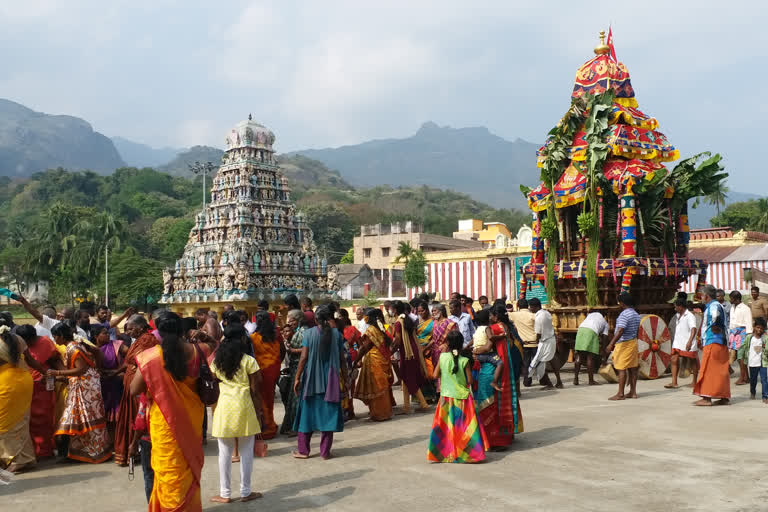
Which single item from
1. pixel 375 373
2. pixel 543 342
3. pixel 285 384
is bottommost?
pixel 285 384

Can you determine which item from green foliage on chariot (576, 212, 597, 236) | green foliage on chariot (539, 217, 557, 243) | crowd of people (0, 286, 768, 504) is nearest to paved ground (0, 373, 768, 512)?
crowd of people (0, 286, 768, 504)

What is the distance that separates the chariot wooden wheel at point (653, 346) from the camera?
13047 mm

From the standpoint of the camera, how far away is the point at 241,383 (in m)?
6.32

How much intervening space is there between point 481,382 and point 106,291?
45428mm

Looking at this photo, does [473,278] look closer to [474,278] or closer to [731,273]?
[474,278]

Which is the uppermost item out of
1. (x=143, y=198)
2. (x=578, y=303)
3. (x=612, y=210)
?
(x=143, y=198)

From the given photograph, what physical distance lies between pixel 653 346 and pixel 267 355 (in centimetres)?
798

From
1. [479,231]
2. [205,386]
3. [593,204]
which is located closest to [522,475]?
[205,386]

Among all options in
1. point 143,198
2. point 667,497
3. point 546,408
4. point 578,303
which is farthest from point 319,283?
point 143,198

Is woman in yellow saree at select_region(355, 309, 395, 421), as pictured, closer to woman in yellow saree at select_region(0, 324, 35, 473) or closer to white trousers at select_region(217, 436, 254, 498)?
white trousers at select_region(217, 436, 254, 498)

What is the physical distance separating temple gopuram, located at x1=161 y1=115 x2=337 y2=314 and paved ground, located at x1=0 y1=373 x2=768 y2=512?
19495 mm

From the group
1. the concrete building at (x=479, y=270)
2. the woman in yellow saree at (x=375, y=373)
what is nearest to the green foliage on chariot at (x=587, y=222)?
the woman in yellow saree at (x=375, y=373)

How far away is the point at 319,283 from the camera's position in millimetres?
30656

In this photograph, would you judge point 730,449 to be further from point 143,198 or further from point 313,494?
point 143,198
